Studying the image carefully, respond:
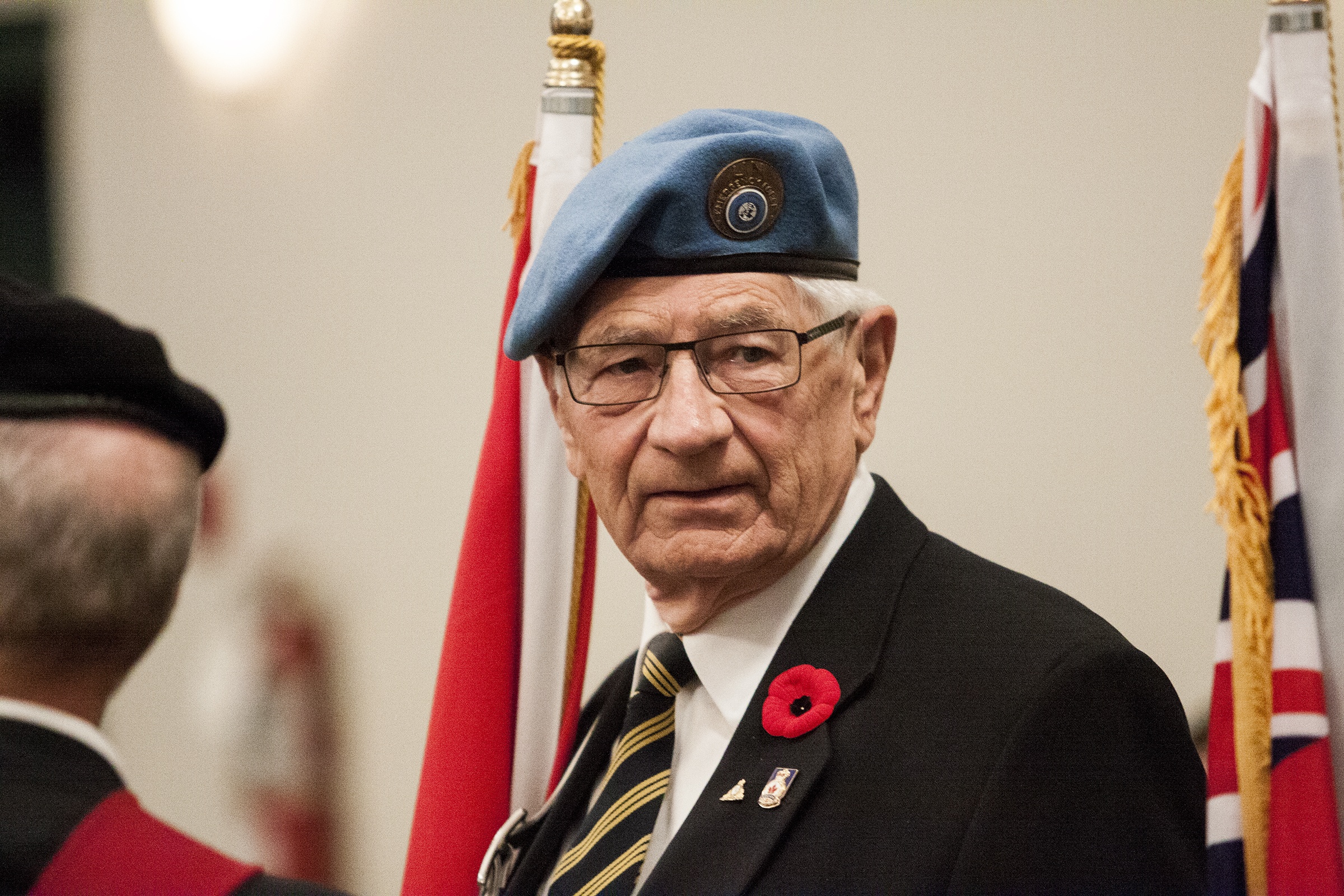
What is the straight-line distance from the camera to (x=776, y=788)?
1.07m

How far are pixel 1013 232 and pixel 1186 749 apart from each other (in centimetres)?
75

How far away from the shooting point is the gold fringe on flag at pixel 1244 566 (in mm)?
1018

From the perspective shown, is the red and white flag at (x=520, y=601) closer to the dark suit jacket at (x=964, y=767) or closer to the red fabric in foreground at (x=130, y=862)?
the dark suit jacket at (x=964, y=767)

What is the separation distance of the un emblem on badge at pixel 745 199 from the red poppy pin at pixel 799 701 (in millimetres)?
464

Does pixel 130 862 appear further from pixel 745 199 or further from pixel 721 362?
pixel 745 199

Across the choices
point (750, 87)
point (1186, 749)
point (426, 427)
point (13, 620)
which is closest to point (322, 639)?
point (426, 427)

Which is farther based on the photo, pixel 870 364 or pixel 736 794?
pixel 870 364

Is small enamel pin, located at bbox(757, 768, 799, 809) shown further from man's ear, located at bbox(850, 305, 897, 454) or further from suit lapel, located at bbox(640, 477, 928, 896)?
man's ear, located at bbox(850, 305, 897, 454)

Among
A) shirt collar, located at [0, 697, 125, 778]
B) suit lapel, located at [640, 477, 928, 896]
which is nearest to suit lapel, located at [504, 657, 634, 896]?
suit lapel, located at [640, 477, 928, 896]

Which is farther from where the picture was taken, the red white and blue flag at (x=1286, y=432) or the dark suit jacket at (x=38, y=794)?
the red white and blue flag at (x=1286, y=432)

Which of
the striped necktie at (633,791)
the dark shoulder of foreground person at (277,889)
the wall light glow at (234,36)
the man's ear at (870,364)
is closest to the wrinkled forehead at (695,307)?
the man's ear at (870,364)

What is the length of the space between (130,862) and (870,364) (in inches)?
34.7

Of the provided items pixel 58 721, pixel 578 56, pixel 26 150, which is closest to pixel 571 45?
pixel 578 56

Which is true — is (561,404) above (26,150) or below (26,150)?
below
